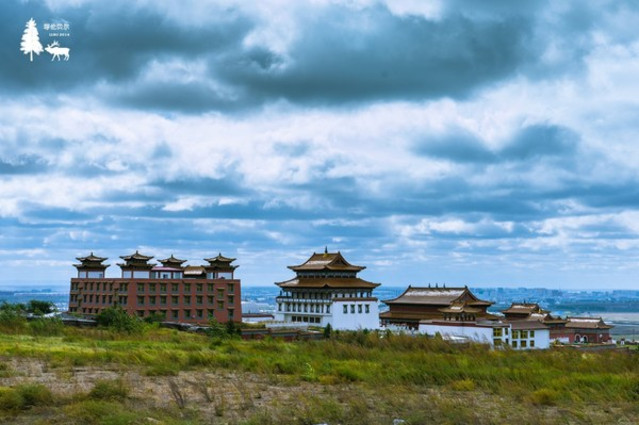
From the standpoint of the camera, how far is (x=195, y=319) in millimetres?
88500

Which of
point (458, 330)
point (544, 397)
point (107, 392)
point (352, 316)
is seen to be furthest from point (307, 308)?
point (107, 392)

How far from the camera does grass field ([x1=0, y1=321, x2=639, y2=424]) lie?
10625 millimetres

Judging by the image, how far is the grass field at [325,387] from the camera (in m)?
10.6

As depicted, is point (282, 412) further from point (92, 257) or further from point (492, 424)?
point (92, 257)

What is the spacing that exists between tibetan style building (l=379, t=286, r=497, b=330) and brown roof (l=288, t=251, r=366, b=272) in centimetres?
937

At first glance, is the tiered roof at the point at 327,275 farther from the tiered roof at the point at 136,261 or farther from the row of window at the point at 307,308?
the tiered roof at the point at 136,261

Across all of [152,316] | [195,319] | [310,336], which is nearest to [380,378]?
[310,336]

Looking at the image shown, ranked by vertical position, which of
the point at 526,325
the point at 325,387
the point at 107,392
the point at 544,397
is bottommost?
the point at 526,325

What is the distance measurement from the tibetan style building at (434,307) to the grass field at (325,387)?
210 feet

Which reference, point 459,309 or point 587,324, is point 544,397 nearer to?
point 459,309

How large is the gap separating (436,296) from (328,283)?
52.4 feet

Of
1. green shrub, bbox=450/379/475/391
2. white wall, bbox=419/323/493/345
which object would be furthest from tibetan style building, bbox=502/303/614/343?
green shrub, bbox=450/379/475/391

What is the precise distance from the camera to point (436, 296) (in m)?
92.9

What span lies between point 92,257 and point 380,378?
282 ft
